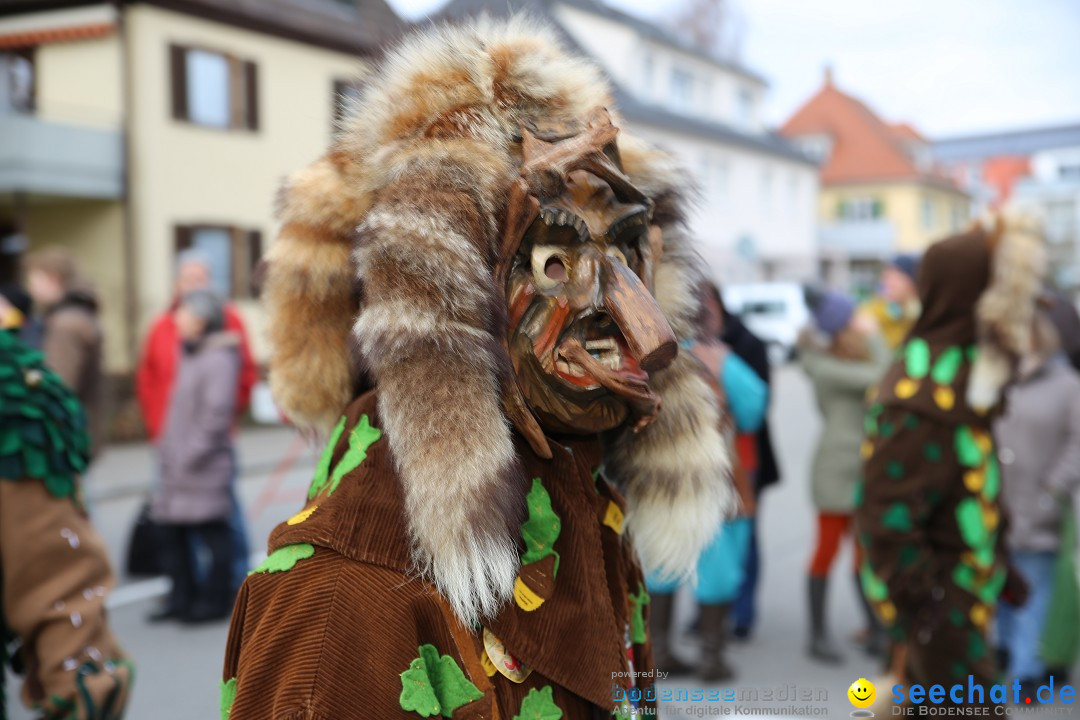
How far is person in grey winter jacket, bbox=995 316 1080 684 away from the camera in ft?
14.2

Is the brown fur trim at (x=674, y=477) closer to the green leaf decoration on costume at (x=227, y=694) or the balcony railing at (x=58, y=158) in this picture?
the green leaf decoration on costume at (x=227, y=694)

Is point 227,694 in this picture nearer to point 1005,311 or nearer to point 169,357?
point 1005,311

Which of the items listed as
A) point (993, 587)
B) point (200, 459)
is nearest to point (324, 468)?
point (993, 587)

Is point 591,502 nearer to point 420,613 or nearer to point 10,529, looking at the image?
point 420,613

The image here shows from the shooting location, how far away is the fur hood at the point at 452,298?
4.24 ft

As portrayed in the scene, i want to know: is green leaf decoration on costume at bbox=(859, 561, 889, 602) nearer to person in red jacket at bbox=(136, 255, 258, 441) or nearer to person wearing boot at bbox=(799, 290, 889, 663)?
person wearing boot at bbox=(799, 290, 889, 663)

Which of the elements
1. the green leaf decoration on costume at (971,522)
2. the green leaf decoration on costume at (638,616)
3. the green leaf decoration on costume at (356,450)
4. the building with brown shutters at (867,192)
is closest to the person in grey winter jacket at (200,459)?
the green leaf decoration on costume at (971,522)

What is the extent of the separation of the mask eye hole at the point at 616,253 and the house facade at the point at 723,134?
74.2 ft

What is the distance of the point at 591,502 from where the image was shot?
1.53m

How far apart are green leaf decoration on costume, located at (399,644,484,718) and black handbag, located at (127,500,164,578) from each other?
18.1 feet

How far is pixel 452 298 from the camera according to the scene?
51.6 inches

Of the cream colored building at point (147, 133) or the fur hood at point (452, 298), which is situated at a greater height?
the cream colored building at point (147, 133)

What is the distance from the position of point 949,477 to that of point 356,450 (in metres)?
2.55

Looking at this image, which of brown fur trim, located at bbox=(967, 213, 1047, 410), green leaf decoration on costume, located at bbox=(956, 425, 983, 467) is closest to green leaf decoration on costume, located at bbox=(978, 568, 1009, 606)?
green leaf decoration on costume, located at bbox=(956, 425, 983, 467)
